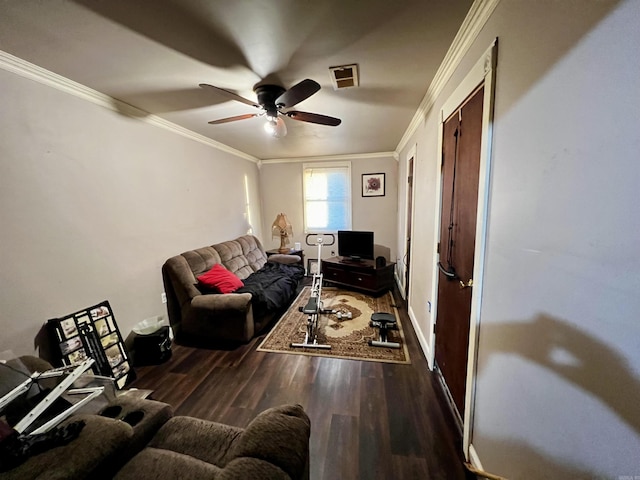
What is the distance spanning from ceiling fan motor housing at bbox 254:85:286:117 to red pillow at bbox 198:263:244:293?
1995mm

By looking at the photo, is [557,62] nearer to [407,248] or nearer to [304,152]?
[407,248]

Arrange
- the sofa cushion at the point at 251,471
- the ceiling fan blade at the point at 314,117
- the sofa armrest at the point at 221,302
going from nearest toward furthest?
the sofa cushion at the point at 251,471 < the ceiling fan blade at the point at 314,117 < the sofa armrest at the point at 221,302

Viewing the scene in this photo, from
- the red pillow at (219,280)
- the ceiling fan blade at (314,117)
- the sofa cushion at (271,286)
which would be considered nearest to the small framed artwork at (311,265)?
the sofa cushion at (271,286)

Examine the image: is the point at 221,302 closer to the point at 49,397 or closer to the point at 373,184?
the point at 49,397

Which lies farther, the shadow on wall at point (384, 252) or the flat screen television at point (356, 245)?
the shadow on wall at point (384, 252)

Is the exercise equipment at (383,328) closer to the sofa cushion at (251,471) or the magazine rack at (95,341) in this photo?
the sofa cushion at (251,471)

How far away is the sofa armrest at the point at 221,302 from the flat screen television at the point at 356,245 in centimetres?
233

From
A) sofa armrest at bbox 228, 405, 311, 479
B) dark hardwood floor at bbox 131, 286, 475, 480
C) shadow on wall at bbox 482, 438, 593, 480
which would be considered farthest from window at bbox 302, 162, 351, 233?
sofa armrest at bbox 228, 405, 311, 479

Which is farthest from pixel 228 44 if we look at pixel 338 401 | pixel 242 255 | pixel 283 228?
pixel 283 228

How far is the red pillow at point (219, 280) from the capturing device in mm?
2883

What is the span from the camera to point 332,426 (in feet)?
5.44

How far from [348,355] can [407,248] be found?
1.97m

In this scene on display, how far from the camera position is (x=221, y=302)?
2604mm

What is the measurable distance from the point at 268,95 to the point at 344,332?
2581 millimetres
